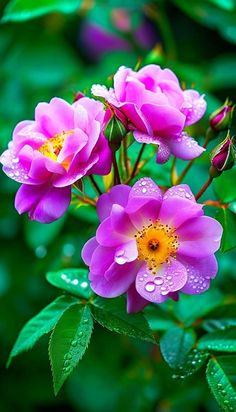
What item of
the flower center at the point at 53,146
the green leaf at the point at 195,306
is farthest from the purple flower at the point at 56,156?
the green leaf at the point at 195,306

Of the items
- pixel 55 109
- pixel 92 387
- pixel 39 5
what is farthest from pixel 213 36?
pixel 55 109

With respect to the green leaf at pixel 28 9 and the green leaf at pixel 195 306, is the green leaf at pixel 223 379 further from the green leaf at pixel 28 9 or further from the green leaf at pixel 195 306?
the green leaf at pixel 28 9

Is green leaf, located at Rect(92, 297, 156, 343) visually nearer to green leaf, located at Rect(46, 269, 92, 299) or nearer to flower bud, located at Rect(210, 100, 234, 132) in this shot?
green leaf, located at Rect(46, 269, 92, 299)

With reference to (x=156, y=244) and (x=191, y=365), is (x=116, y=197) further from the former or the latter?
(x=191, y=365)

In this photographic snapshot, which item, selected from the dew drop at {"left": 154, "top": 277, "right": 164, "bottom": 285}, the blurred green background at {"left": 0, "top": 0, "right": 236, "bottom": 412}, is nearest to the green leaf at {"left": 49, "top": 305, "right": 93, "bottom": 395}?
the dew drop at {"left": 154, "top": 277, "right": 164, "bottom": 285}

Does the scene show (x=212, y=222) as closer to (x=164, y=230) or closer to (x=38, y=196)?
(x=164, y=230)

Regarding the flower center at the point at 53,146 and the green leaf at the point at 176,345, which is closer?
the flower center at the point at 53,146
